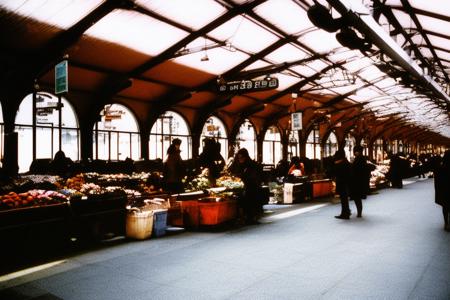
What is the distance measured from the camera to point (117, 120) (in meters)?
14.6

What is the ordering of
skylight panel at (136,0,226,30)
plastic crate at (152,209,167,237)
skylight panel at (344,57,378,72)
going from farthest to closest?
skylight panel at (344,57,378,72), skylight panel at (136,0,226,30), plastic crate at (152,209,167,237)

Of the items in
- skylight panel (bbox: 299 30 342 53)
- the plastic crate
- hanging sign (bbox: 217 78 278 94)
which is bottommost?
the plastic crate

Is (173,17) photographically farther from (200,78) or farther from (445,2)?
(445,2)

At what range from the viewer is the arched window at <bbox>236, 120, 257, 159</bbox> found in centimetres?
2138

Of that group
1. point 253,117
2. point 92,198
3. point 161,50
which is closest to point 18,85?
point 161,50

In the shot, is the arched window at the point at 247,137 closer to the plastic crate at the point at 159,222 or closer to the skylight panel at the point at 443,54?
the skylight panel at the point at 443,54

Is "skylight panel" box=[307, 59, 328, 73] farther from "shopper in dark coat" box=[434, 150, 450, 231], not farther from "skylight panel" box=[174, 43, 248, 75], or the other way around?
"shopper in dark coat" box=[434, 150, 450, 231]

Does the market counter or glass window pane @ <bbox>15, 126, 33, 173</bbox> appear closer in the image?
the market counter

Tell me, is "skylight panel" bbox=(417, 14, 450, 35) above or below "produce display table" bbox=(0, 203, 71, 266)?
above

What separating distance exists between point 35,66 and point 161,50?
→ 12.3 feet

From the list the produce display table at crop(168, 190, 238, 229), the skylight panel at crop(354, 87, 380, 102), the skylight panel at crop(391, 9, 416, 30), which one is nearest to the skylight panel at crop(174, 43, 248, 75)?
the skylight panel at crop(391, 9, 416, 30)

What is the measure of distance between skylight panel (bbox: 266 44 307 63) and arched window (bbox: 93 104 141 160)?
238 inches

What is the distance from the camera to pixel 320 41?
12.9 m

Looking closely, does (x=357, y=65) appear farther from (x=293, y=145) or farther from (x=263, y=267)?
(x=263, y=267)
